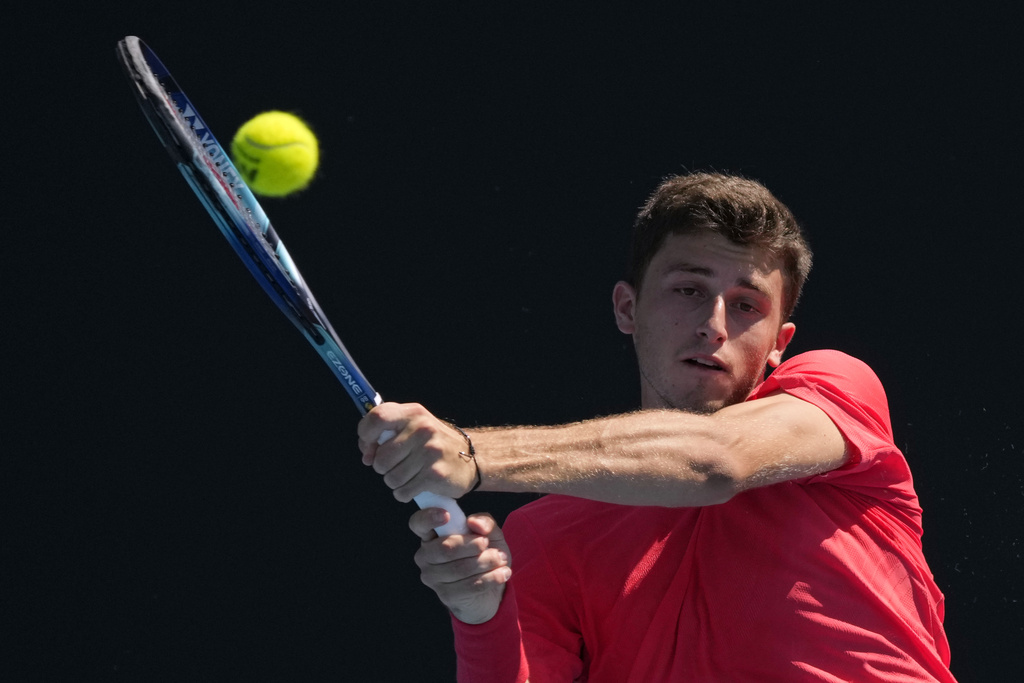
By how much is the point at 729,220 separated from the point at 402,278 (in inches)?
32.1

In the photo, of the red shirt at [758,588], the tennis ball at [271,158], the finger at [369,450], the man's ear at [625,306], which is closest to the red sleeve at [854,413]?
the red shirt at [758,588]

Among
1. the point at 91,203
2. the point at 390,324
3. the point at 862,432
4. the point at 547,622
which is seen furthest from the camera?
the point at 390,324

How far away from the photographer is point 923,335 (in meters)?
2.45

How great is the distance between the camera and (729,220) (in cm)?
191

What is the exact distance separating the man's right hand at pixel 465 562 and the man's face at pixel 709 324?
1.58ft

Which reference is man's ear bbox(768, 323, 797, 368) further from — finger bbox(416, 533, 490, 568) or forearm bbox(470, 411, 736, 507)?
finger bbox(416, 533, 490, 568)

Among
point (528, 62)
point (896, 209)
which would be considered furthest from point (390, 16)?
point (896, 209)

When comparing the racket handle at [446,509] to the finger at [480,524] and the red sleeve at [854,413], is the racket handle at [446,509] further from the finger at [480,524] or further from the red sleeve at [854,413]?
the red sleeve at [854,413]

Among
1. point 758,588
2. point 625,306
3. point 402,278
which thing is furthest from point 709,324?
point 402,278

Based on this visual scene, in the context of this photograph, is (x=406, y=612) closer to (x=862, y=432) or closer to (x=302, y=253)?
(x=302, y=253)

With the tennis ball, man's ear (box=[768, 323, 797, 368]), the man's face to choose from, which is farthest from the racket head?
man's ear (box=[768, 323, 797, 368])

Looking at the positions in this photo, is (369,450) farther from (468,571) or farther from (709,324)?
(709,324)

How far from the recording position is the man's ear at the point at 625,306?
6.88 feet

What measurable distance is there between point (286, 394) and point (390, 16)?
87 cm
